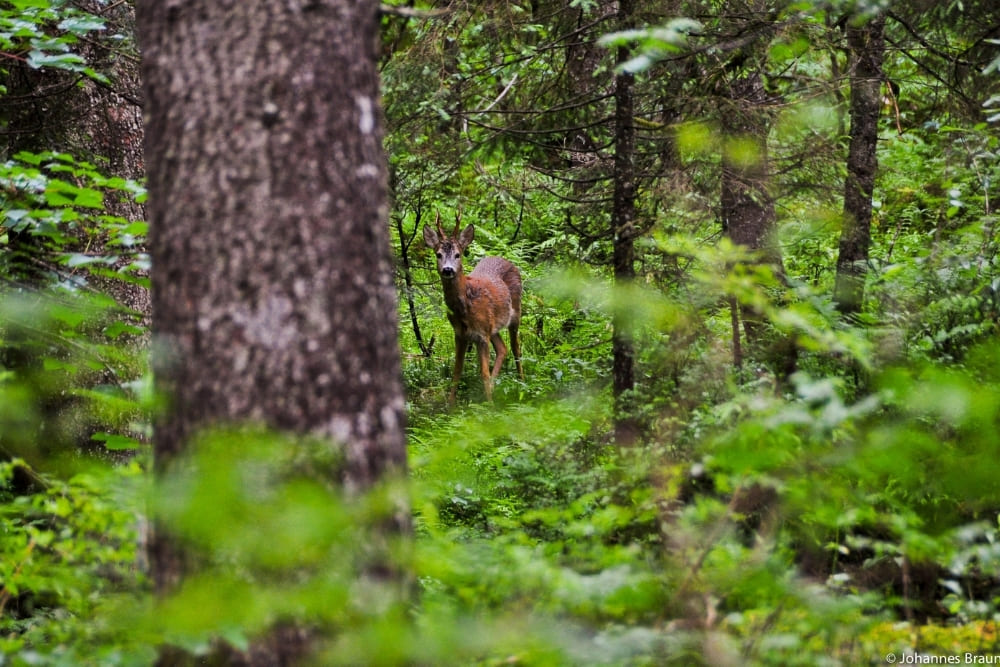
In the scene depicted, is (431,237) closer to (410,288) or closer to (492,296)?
(410,288)

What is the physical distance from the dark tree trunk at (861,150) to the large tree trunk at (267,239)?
5.79 m

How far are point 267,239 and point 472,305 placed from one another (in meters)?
9.06

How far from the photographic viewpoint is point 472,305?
11.8 meters

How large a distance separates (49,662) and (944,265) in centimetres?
576

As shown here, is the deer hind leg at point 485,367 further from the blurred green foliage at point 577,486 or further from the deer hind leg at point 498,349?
the blurred green foliage at point 577,486

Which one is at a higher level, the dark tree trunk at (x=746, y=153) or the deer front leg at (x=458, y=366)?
the dark tree trunk at (x=746, y=153)

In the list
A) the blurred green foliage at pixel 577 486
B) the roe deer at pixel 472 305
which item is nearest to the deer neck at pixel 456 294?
the roe deer at pixel 472 305

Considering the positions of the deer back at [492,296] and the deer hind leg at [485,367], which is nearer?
the deer hind leg at [485,367]

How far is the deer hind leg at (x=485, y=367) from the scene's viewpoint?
35.7ft

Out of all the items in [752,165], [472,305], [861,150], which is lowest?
[472,305]

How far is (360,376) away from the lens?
281 cm

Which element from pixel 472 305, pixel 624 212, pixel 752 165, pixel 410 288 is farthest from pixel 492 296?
pixel 752 165

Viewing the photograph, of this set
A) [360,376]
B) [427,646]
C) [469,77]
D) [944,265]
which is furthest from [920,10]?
[427,646]

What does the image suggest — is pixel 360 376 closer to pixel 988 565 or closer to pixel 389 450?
pixel 389 450
